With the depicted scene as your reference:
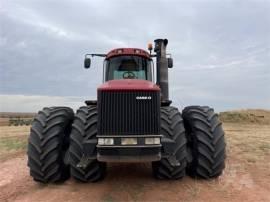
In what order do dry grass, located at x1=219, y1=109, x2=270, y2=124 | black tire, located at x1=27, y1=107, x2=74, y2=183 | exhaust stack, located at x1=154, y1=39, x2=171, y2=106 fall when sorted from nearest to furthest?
black tire, located at x1=27, y1=107, x2=74, y2=183 → exhaust stack, located at x1=154, y1=39, x2=171, y2=106 → dry grass, located at x1=219, y1=109, x2=270, y2=124

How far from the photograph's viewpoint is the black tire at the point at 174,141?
22.4 feet

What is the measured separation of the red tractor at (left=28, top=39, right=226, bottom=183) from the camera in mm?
6156

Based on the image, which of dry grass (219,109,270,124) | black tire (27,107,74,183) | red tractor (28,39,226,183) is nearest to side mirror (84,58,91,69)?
red tractor (28,39,226,183)

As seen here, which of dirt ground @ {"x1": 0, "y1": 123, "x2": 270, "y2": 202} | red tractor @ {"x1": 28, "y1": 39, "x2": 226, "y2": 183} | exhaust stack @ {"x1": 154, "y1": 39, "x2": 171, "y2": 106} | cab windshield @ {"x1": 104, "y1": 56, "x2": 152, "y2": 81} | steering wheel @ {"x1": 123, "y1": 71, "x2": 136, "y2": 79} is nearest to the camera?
red tractor @ {"x1": 28, "y1": 39, "x2": 226, "y2": 183}

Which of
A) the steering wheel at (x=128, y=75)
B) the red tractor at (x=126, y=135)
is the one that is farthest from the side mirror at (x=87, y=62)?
the steering wheel at (x=128, y=75)

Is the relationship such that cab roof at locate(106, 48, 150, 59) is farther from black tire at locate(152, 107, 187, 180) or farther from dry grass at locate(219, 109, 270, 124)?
dry grass at locate(219, 109, 270, 124)

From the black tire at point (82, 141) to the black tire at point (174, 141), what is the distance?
1.23 metres

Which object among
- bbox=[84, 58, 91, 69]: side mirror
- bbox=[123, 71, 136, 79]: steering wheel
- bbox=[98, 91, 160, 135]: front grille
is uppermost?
bbox=[84, 58, 91, 69]: side mirror

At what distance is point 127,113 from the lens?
621 centimetres

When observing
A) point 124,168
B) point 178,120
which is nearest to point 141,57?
point 178,120

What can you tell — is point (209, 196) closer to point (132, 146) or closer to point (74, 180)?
point (132, 146)

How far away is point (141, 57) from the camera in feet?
28.0

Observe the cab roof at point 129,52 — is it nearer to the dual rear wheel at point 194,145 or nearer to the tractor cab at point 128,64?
the tractor cab at point 128,64

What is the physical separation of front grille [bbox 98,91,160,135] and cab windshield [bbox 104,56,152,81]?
2.14 meters
